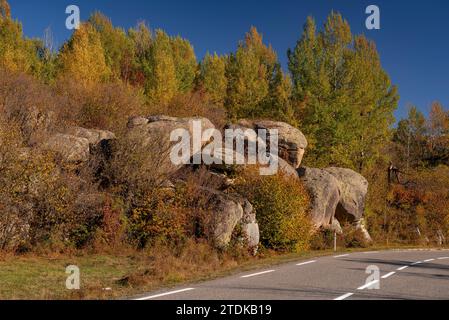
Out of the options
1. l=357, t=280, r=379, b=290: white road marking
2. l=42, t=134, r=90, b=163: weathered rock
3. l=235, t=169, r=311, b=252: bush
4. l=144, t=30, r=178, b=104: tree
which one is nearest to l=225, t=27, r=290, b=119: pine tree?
l=144, t=30, r=178, b=104: tree

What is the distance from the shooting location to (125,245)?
70.4 feet

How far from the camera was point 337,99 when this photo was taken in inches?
1593

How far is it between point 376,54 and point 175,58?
21.1 metres

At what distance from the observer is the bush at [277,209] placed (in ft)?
82.7

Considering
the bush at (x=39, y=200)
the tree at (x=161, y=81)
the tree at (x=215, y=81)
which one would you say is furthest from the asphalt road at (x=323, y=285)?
the tree at (x=215, y=81)

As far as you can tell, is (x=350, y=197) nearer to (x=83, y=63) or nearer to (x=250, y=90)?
(x=250, y=90)

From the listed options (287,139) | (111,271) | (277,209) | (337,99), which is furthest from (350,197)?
(111,271)

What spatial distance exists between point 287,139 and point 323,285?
23.9m

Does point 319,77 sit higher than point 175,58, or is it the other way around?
point 175,58

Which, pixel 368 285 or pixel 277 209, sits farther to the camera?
pixel 277 209

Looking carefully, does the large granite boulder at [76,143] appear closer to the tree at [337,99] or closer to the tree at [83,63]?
the tree at [83,63]

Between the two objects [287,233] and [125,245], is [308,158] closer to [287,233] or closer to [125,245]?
[287,233]

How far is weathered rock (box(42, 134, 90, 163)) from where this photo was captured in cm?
2188
